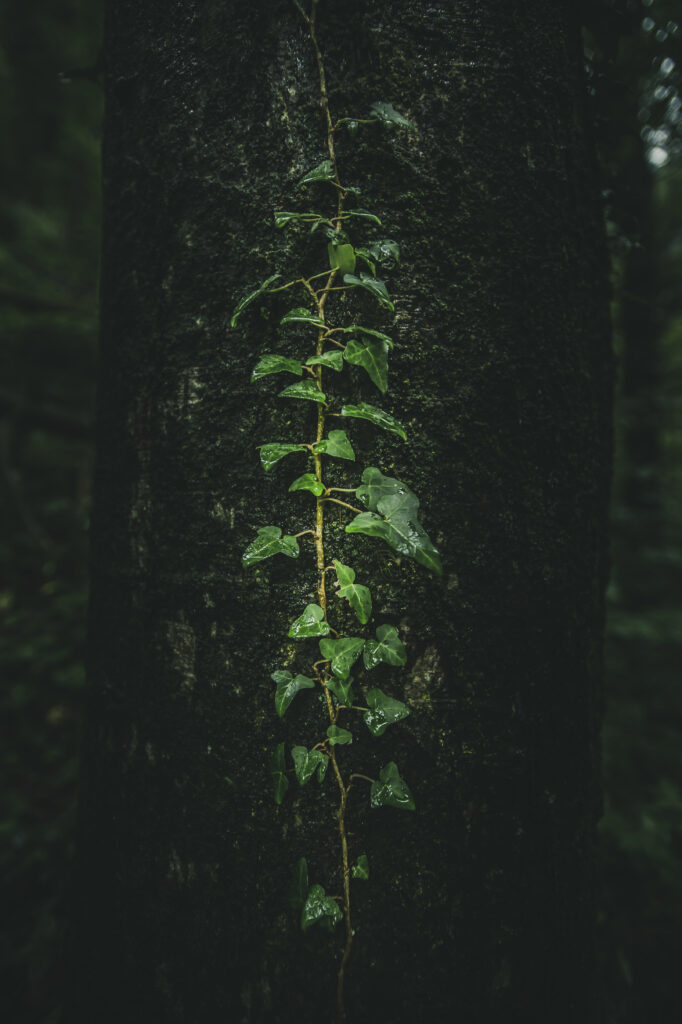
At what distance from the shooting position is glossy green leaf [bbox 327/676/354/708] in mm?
718

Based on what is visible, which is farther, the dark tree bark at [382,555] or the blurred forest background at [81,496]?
the blurred forest background at [81,496]

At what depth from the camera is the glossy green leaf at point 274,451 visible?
29.7 inches

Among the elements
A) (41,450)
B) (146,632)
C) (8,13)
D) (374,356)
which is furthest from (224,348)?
(8,13)

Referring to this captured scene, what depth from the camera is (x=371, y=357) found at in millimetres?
741

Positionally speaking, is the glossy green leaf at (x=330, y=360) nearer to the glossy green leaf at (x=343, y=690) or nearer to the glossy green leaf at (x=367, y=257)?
the glossy green leaf at (x=367, y=257)

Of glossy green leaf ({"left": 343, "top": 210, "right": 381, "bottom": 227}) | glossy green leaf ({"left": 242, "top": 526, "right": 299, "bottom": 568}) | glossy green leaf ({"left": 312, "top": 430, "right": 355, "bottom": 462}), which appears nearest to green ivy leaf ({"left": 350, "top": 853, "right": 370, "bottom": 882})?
glossy green leaf ({"left": 242, "top": 526, "right": 299, "bottom": 568})

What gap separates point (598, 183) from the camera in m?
0.97

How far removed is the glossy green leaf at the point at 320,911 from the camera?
70 centimetres

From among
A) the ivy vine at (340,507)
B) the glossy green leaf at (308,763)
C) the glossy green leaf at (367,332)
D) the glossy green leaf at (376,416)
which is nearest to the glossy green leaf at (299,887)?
the ivy vine at (340,507)

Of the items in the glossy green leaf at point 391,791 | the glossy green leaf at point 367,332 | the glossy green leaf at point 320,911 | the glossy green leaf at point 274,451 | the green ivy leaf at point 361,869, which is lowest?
the glossy green leaf at point 320,911

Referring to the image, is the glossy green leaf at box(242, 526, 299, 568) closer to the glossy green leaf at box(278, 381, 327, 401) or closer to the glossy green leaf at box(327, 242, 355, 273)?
the glossy green leaf at box(278, 381, 327, 401)

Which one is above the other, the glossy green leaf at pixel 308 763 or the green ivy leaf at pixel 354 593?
the green ivy leaf at pixel 354 593

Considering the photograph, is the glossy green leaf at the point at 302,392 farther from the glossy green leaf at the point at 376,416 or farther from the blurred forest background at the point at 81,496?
the blurred forest background at the point at 81,496

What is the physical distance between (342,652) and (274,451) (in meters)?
0.32
